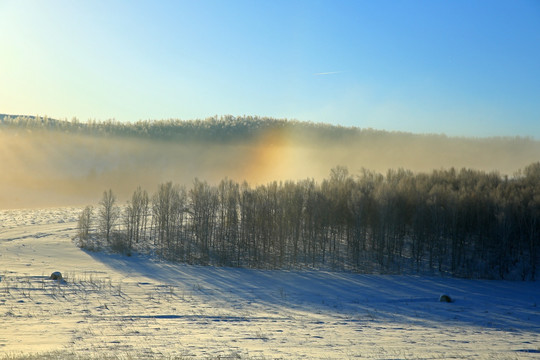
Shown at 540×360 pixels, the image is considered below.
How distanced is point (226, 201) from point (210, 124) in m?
122

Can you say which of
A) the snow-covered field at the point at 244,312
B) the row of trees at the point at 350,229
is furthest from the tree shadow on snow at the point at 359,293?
the row of trees at the point at 350,229

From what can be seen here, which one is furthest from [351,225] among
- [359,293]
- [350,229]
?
[359,293]

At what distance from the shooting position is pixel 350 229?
62.7m

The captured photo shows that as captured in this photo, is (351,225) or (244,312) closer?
(244,312)

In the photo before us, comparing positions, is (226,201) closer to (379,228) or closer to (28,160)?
(379,228)

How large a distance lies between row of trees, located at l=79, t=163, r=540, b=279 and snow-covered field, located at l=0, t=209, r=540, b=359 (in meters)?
6.89

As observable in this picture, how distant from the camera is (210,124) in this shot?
18588 centimetres

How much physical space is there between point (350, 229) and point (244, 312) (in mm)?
38098

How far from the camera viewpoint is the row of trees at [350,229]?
5634cm

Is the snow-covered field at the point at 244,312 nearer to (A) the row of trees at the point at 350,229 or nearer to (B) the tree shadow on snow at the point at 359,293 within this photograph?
(B) the tree shadow on snow at the point at 359,293

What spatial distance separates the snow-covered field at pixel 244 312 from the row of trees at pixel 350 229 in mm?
6890

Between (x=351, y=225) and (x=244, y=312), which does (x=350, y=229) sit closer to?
(x=351, y=225)

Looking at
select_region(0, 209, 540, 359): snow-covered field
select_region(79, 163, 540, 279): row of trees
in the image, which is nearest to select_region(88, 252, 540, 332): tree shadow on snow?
select_region(0, 209, 540, 359): snow-covered field

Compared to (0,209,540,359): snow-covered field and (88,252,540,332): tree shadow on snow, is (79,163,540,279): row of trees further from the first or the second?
(0,209,540,359): snow-covered field
